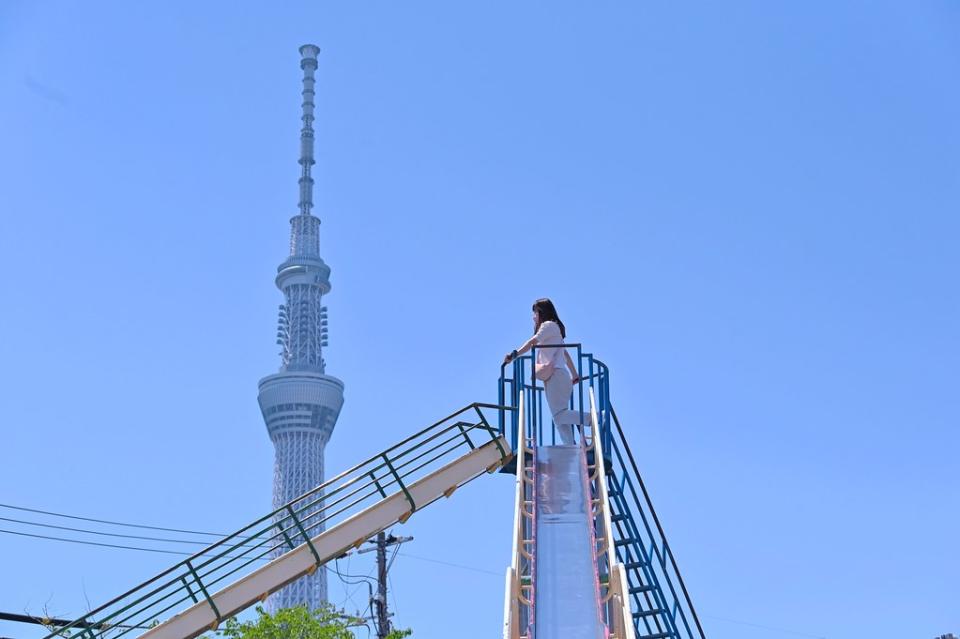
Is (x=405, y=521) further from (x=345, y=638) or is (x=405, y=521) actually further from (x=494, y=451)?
(x=345, y=638)

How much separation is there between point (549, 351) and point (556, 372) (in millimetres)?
290

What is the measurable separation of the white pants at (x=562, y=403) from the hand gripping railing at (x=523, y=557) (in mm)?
648

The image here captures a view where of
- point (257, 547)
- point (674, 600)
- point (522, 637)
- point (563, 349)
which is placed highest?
point (563, 349)

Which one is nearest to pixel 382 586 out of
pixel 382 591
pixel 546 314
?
pixel 382 591

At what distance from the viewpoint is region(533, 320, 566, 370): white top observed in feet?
56.7

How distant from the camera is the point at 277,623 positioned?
1483 inches

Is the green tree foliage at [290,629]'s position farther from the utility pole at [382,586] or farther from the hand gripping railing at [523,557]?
the hand gripping railing at [523,557]

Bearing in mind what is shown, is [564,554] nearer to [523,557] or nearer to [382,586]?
[523,557]

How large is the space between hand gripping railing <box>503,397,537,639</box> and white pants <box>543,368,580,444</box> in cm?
65

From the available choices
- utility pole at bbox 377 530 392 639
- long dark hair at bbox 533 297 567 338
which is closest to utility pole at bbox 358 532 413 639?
utility pole at bbox 377 530 392 639

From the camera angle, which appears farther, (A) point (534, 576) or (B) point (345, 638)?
(B) point (345, 638)

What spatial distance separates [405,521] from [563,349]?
116 inches

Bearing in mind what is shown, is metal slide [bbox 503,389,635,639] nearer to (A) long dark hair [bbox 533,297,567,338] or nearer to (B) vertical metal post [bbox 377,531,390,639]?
(A) long dark hair [bbox 533,297,567,338]

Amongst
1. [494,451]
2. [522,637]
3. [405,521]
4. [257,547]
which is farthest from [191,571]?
[522,637]
